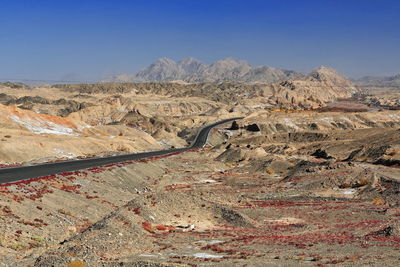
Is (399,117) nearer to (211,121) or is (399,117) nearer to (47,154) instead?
(211,121)

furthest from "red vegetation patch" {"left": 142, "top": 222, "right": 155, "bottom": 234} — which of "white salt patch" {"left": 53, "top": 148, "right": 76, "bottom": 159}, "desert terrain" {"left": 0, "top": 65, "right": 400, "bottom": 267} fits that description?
"white salt patch" {"left": 53, "top": 148, "right": 76, "bottom": 159}

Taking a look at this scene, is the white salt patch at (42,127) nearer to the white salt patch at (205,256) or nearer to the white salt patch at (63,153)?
the white salt patch at (63,153)

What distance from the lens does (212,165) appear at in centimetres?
7594

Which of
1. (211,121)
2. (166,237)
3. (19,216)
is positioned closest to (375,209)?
(166,237)

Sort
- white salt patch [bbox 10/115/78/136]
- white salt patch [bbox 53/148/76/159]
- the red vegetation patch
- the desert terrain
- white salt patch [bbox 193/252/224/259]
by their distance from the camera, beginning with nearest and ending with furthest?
1. the desert terrain
2. white salt patch [bbox 193/252/224/259]
3. the red vegetation patch
4. white salt patch [bbox 53/148/76/159]
5. white salt patch [bbox 10/115/78/136]

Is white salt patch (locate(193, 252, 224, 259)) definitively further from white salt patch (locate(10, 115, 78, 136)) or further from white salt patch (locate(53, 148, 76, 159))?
white salt patch (locate(10, 115, 78, 136))

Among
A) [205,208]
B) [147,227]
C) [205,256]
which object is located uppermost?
[205,256]

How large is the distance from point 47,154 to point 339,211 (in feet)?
153

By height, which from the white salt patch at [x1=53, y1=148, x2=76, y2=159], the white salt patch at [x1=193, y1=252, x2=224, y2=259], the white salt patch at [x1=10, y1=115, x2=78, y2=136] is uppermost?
the white salt patch at [x1=193, y1=252, x2=224, y2=259]

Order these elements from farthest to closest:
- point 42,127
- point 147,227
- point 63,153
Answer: point 42,127
point 63,153
point 147,227

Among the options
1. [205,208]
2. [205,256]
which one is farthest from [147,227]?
[205,256]

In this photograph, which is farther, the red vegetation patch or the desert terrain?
the red vegetation patch

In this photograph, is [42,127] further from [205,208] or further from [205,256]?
[205,256]

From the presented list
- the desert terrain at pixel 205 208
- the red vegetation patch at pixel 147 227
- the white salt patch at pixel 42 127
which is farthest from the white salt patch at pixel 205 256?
the white salt patch at pixel 42 127
